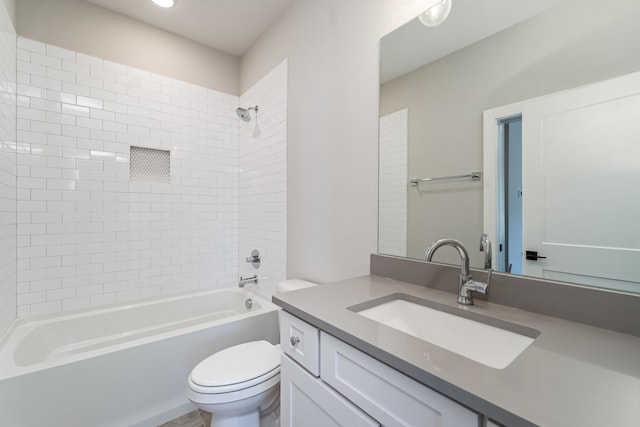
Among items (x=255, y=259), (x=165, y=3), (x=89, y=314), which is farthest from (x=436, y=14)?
(x=89, y=314)

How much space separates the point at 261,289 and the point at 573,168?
2258 millimetres

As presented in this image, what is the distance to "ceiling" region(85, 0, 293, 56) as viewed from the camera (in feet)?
6.92

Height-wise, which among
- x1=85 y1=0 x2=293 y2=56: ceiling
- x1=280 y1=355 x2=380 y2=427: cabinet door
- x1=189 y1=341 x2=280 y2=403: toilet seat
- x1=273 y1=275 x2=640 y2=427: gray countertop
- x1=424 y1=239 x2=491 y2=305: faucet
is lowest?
x1=189 y1=341 x2=280 y2=403: toilet seat

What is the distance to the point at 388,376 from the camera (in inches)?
26.2

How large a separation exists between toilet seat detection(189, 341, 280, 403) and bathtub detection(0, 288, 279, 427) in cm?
48

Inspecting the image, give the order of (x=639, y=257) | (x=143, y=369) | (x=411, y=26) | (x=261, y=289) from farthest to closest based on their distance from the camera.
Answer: (x=261, y=289)
(x=143, y=369)
(x=411, y=26)
(x=639, y=257)

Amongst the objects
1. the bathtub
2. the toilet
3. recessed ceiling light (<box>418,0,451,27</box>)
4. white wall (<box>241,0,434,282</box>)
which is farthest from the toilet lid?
recessed ceiling light (<box>418,0,451,27</box>)

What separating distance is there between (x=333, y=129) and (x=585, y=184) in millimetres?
1231

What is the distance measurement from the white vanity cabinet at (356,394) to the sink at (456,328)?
0.21 m

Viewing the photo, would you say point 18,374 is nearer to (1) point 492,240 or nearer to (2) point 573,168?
(1) point 492,240

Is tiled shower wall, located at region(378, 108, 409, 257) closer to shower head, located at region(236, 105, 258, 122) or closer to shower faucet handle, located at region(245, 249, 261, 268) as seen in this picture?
shower faucet handle, located at region(245, 249, 261, 268)

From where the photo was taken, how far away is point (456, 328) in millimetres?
930

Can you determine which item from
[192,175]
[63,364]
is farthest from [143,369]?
[192,175]

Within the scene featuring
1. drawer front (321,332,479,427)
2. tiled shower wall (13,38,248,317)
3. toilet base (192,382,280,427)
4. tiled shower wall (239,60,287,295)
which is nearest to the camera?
drawer front (321,332,479,427)
